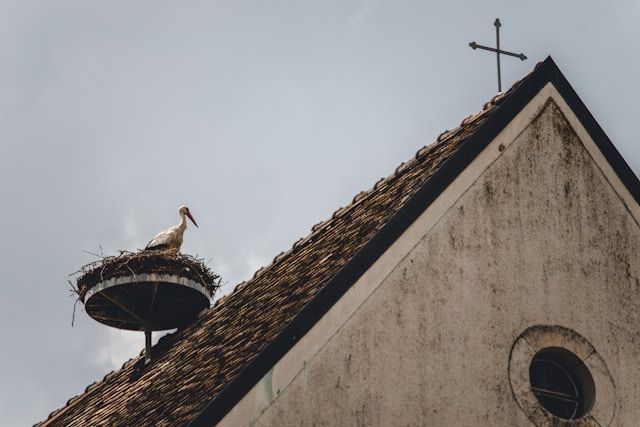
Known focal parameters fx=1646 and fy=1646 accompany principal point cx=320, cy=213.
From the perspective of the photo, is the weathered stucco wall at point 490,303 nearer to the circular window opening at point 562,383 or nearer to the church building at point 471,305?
the church building at point 471,305

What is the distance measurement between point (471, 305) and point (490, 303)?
20cm

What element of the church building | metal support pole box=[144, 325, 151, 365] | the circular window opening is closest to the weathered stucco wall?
the church building

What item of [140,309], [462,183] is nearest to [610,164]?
[462,183]

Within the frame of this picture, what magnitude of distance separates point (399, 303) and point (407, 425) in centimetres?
105

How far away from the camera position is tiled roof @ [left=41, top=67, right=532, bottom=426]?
14.2 m

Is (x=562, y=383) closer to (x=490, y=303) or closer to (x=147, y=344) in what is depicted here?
(x=490, y=303)

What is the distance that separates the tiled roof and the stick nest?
78 cm

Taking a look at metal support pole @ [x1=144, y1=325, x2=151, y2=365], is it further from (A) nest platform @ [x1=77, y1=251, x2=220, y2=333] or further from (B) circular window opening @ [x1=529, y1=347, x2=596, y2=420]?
(B) circular window opening @ [x1=529, y1=347, x2=596, y2=420]

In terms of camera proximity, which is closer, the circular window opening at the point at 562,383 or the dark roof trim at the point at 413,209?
the dark roof trim at the point at 413,209

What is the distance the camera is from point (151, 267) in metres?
20.2

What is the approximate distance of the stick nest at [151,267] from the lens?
20188mm

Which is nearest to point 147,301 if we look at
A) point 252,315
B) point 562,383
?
point 252,315

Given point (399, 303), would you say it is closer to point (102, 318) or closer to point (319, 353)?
point (319, 353)

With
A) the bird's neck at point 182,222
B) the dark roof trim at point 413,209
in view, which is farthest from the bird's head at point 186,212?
the dark roof trim at point 413,209
